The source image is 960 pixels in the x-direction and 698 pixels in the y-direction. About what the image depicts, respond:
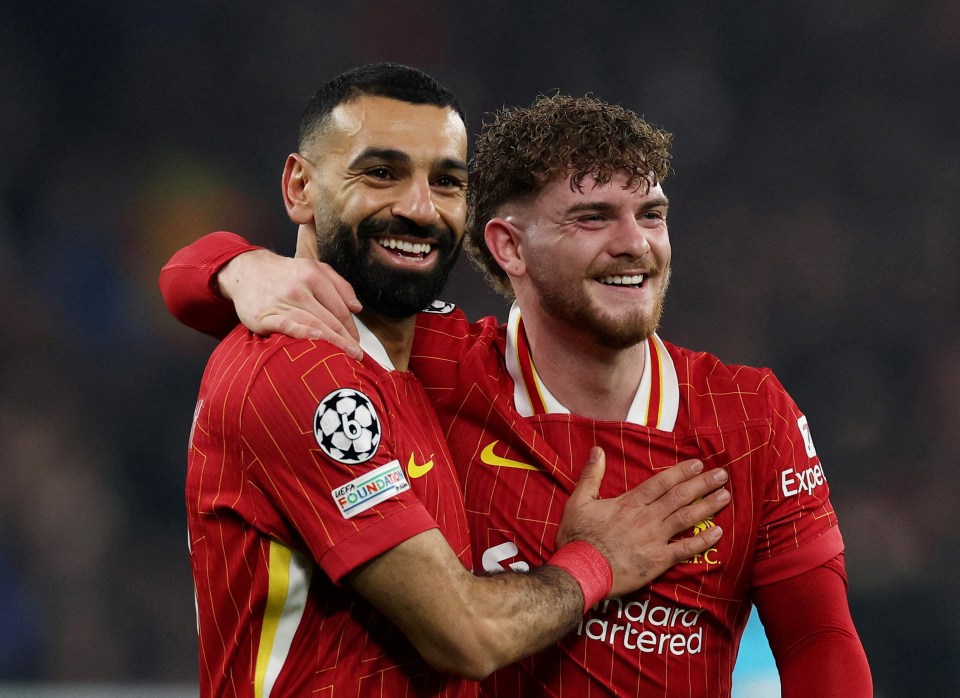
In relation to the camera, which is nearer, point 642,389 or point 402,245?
point 402,245

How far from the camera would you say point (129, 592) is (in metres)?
5.03

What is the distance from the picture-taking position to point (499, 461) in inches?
97.8

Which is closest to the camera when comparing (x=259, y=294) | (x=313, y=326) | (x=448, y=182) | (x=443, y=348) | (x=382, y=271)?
(x=313, y=326)

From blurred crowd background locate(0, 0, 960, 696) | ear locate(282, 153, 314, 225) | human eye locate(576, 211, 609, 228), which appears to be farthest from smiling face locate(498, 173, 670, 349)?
blurred crowd background locate(0, 0, 960, 696)

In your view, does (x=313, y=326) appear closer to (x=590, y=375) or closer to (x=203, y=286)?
(x=203, y=286)

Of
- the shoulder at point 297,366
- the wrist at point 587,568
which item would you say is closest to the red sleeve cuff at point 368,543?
the shoulder at point 297,366

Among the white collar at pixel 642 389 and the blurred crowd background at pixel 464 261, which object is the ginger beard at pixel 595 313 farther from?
the blurred crowd background at pixel 464 261

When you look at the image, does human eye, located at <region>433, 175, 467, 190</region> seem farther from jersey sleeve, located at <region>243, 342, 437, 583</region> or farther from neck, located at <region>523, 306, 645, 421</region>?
jersey sleeve, located at <region>243, 342, 437, 583</region>

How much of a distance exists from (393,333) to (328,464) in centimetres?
53

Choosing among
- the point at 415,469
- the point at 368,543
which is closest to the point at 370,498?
the point at 368,543

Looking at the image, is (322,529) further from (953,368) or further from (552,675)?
(953,368)

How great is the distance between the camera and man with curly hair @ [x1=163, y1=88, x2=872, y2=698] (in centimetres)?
237

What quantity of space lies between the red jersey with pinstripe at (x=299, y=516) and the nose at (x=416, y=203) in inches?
13.7

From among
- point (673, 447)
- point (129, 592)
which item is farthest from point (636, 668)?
point (129, 592)
